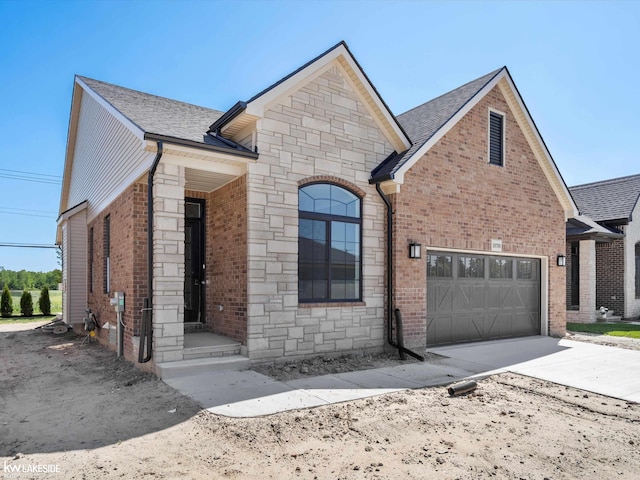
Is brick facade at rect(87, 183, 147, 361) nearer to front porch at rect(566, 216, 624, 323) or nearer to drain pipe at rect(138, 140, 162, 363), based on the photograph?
drain pipe at rect(138, 140, 162, 363)

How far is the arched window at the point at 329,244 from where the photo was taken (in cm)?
859

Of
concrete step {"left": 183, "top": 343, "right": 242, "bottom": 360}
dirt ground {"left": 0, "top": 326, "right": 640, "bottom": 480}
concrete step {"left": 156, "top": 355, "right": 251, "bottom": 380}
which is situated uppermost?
concrete step {"left": 183, "top": 343, "right": 242, "bottom": 360}

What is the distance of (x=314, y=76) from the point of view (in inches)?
347

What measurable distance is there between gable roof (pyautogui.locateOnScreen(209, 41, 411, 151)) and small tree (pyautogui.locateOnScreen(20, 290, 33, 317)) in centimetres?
1748

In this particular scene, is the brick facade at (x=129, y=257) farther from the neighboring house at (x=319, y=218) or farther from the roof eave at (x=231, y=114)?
the roof eave at (x=231, y=114)

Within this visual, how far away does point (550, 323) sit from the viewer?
12.6m

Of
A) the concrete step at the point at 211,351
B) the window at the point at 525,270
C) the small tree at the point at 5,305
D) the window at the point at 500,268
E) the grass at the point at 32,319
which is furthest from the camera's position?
the small tree at the point at 5,305

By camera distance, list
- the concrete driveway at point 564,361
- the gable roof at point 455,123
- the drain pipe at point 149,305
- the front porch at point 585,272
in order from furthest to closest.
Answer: the front porch at point 585,272 < the gable roof at point 455,123 < the concrete driveway at point 564,361 < the drain pipe at point 149,305

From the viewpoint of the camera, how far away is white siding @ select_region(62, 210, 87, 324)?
12.6 metres

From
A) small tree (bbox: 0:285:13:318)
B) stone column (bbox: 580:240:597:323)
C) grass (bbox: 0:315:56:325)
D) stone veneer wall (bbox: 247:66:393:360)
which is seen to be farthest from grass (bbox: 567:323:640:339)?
small tree (bbox: 0:285:13:318)

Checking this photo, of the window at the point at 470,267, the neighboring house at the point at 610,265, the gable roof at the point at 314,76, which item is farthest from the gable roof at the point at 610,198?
the gable roof at the point at 314,76

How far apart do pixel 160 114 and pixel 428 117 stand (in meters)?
6.27

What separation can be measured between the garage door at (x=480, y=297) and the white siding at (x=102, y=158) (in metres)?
6.47

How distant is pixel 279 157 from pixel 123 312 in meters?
Result: 4.21
